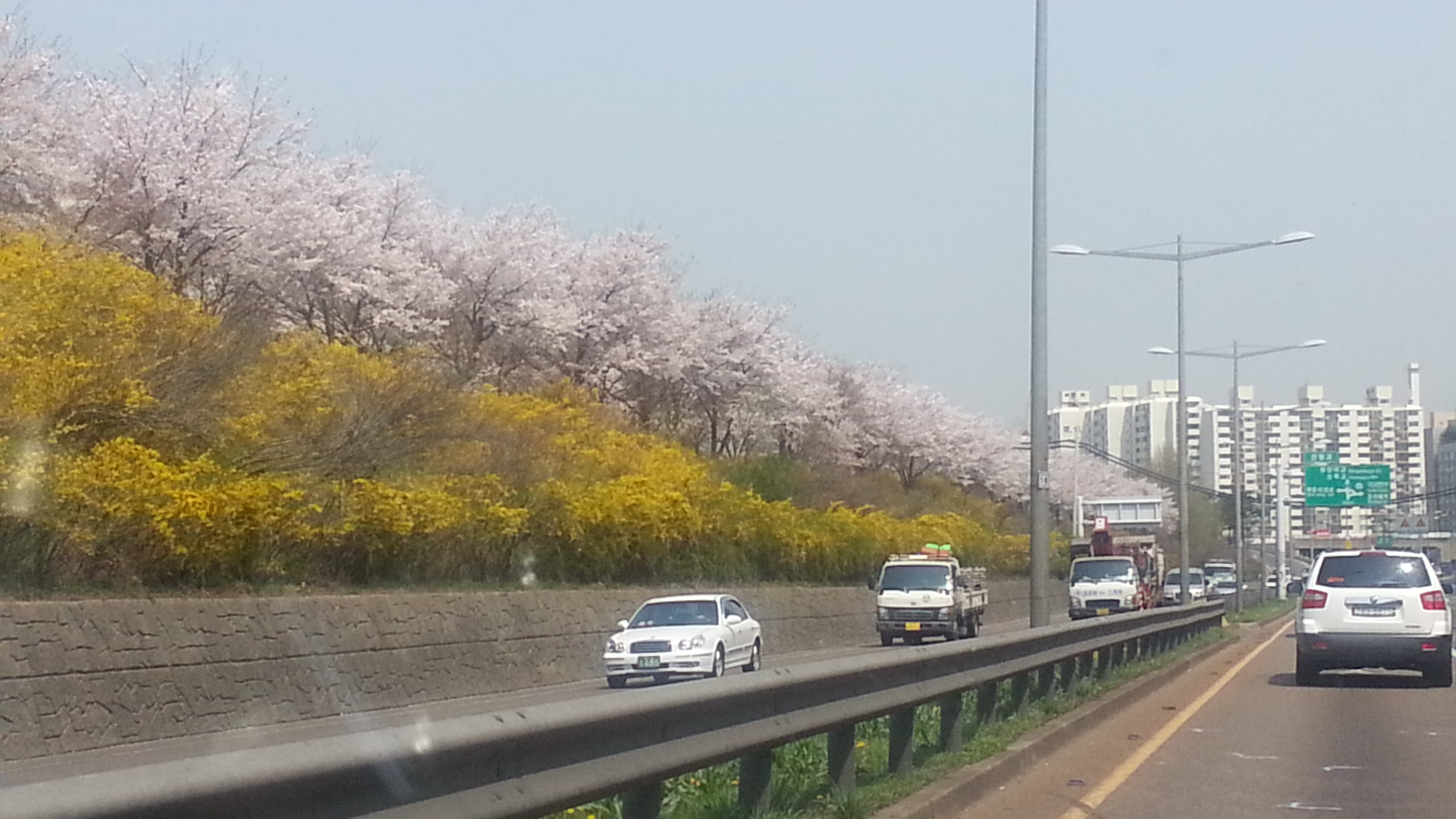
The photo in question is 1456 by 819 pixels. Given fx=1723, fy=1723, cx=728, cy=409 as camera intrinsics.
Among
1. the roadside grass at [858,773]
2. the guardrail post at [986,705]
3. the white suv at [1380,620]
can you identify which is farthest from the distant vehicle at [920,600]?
the guardrail post at [986,705]

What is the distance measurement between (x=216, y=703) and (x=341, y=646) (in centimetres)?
294

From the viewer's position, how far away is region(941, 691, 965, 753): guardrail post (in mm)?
12414

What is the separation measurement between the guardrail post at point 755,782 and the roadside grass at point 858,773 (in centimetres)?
5

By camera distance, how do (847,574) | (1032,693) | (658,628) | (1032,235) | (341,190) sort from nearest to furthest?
(1032,693), (1032,235), (658,628), (341,190), (847,574)

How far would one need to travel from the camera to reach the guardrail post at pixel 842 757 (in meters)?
9.62

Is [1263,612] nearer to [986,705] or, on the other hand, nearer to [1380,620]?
[1380,620]

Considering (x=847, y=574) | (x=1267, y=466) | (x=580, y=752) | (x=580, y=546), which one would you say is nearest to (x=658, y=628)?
(x=580, y=546)

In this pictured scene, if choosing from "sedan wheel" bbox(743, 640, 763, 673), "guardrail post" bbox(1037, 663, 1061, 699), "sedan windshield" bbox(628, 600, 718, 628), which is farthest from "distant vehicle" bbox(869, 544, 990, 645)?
"guardrail post" bbox(1037, 663, 1061, 699)

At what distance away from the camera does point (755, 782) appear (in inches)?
341

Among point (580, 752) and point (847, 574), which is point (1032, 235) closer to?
point (580, 752)

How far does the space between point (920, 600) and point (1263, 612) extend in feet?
74.5

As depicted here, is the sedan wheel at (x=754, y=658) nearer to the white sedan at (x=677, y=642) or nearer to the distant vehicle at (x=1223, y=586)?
the white sedan at (x=677, y=642)

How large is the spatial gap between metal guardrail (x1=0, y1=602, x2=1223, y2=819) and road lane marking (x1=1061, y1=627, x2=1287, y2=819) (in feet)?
3.67

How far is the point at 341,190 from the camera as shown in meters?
38.5
